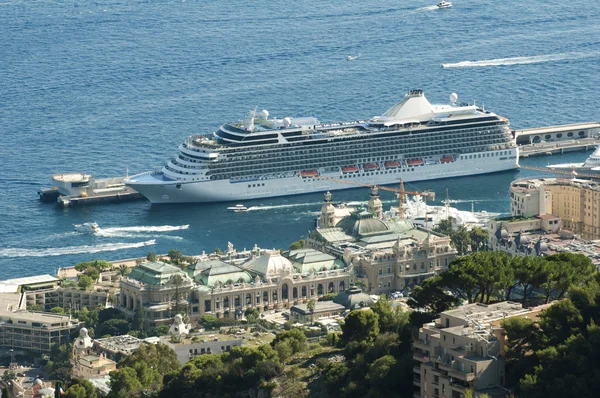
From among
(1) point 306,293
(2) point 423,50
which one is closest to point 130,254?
(1) point 306,293

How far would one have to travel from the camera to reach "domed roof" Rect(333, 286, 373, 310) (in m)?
106

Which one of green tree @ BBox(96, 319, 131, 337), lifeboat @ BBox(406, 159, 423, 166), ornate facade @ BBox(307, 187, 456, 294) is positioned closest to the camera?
green tree @ BBox(96, 319, 131, 337)

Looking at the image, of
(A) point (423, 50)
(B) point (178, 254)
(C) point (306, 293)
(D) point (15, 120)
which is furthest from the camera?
(A) point (423, 50)

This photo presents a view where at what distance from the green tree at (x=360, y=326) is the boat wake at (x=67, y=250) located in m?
48.2

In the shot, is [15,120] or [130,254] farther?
[15,120]

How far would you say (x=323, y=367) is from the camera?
78.9m

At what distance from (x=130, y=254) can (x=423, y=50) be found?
7482cm

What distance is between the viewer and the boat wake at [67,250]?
12775 cm

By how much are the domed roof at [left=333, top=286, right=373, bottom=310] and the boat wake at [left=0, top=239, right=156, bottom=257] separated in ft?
85.5

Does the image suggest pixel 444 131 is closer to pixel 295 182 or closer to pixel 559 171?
pixel 295 182

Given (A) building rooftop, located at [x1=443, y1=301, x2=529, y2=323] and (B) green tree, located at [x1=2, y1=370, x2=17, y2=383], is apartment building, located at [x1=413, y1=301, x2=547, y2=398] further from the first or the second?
(B) green tree, located at [x1=2, y1=370, x2=17, y2=383]

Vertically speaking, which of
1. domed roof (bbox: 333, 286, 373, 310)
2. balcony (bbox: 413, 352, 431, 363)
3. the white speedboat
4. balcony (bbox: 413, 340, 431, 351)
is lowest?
domed roof (bbox: 333, 286, 373, 310)

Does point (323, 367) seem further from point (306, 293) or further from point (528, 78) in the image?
point (528, 78)

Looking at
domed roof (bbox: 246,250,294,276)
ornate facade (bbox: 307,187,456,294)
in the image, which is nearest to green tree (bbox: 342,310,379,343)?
domed roof (bbox: 246,250,294,276)
